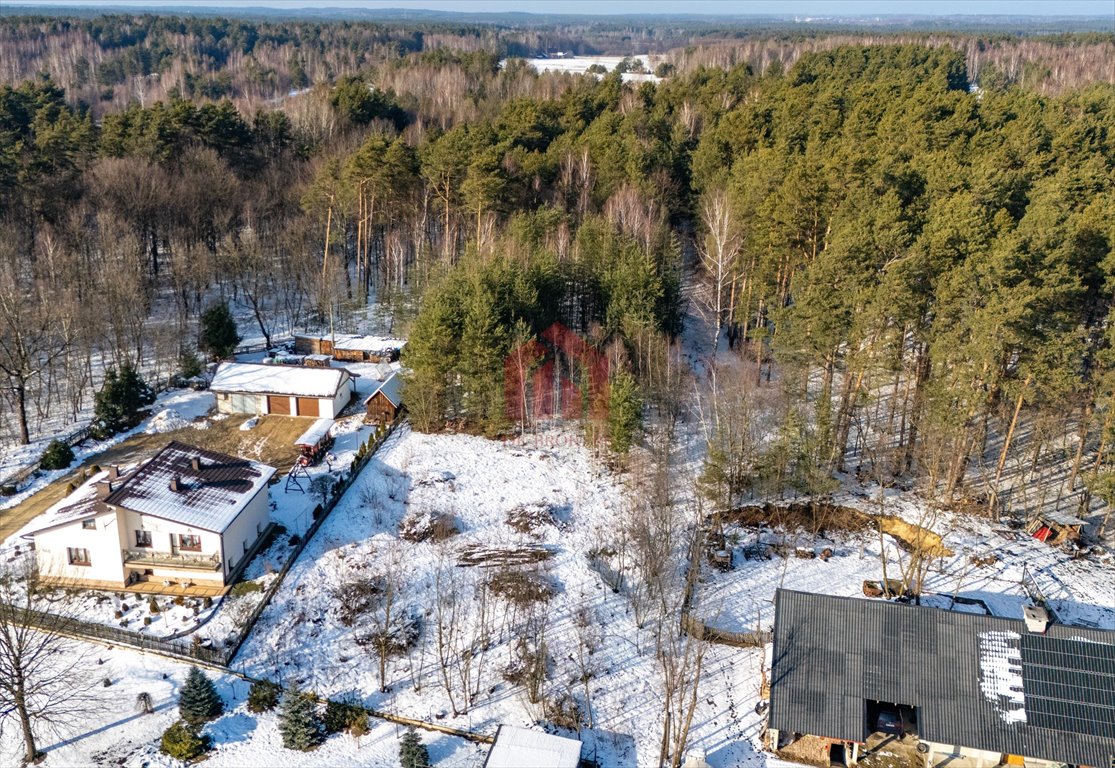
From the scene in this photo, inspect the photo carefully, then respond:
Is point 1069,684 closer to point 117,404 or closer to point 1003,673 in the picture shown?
point 1003,673

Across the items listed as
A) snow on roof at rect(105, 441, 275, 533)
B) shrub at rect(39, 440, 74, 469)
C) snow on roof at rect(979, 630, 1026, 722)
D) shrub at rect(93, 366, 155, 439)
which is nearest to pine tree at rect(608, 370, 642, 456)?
snow on roof at rect(105, 441, 275, 533)

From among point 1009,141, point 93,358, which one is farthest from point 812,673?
point 93,358

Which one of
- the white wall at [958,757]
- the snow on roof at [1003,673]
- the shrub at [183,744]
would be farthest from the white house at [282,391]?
the snow on roof at [1003,673]

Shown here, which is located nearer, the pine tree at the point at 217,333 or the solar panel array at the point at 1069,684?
the solar panel array at the point at 1069,684

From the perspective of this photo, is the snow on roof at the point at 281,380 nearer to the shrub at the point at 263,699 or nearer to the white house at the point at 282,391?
the white house at the point at 282,391

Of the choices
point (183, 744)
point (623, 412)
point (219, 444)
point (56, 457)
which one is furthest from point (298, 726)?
point (56, 457)

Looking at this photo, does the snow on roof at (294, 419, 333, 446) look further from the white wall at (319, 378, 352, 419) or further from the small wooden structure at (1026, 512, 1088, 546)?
the small wooden structure at (1026, 512, 1088, 546)
